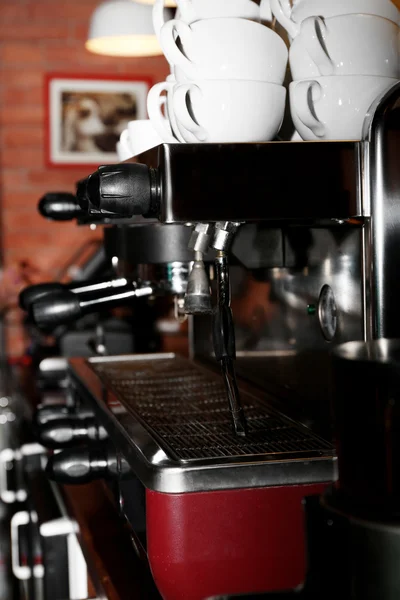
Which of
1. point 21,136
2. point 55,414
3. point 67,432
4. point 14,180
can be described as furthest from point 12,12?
point 67,432

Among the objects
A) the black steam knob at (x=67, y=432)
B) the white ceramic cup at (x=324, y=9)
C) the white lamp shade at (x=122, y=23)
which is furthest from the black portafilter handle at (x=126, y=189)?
the white lamp shade at (x=122, y=23)

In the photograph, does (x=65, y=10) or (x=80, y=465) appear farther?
(x=65, y=10)

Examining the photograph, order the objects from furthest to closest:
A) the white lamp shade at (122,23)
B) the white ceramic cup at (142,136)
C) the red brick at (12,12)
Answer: the red brick at (12,12), the white lamp shade at (122,23), the white ceramic cup at (142,136)

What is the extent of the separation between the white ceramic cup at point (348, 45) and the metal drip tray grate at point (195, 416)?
40 cm

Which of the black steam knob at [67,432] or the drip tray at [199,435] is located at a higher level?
the drip tray at [199,435]

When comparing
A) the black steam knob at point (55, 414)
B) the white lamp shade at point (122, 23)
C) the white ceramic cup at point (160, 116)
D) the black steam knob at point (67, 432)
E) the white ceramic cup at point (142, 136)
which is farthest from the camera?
the white lamp shade at point (122, 23)

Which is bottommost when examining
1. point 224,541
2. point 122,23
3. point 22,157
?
point 224,541

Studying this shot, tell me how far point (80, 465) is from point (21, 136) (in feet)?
8.45

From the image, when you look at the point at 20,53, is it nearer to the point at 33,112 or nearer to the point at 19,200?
the point at 33,112

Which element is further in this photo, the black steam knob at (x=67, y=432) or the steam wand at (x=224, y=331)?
the black steam knob at (x=67, y=432)

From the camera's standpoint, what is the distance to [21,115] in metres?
3.40

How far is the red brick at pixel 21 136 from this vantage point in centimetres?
340

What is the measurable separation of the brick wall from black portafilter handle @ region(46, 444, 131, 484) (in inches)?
91.9

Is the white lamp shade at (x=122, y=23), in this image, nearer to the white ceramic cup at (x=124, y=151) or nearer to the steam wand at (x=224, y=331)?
the white ceramic cup at (x=124, y=151)
